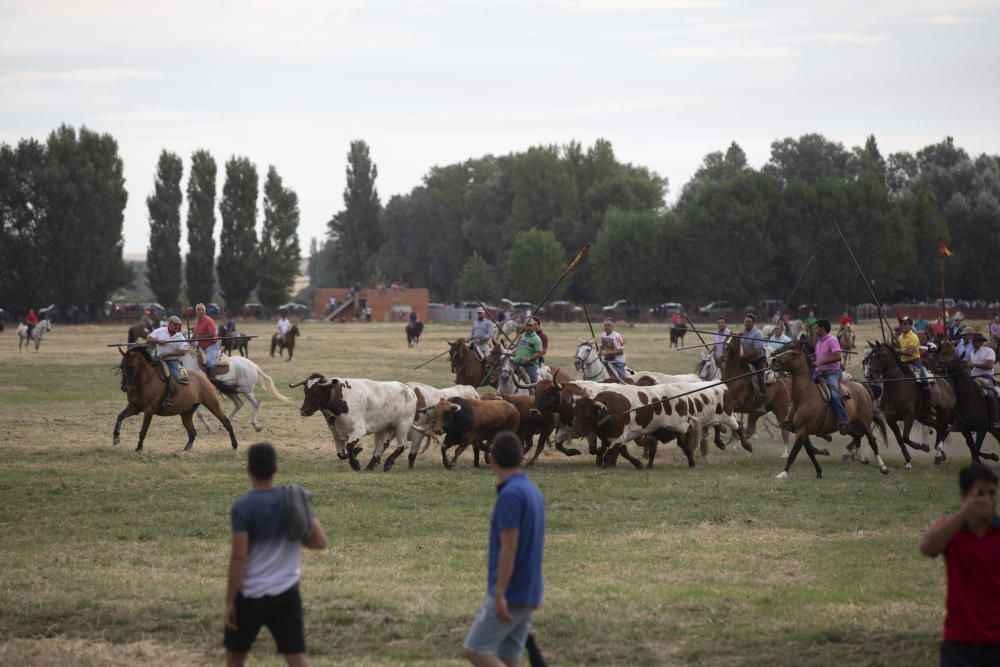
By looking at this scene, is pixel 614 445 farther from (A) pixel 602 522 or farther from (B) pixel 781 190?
(B) pixel 781 190

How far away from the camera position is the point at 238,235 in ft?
320

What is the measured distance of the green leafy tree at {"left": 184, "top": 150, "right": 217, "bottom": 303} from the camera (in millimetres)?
94875

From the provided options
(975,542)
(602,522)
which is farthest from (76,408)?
(975,542)

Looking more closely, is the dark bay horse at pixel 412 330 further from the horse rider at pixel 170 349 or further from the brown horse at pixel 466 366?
the horse rider at pixel 170 349

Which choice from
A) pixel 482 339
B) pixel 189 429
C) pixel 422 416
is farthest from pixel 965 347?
pixel 189 429

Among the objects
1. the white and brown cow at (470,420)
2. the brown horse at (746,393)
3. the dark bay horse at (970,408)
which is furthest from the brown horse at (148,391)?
the dark bay horse at (970,408)

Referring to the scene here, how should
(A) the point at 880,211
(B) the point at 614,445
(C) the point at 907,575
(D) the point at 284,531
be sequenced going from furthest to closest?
(A) the point at 880,211 → (B) the point at 614,445 → (C) the point at 907,575 → (D) the point at 284,531

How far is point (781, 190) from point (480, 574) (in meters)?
83.1

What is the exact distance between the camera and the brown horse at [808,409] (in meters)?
17.3

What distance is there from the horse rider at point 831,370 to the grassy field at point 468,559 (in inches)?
34.1

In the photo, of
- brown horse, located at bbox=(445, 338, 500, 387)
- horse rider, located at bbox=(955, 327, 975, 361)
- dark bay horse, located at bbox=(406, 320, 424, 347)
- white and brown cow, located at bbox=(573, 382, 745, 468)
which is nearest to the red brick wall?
dark bay horse, located at bbox=(406, 320, 424, 347)

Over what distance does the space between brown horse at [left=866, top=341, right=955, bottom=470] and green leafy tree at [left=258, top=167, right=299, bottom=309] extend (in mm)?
82939

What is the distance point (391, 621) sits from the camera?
9.53 metres

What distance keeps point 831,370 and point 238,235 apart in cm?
8378
